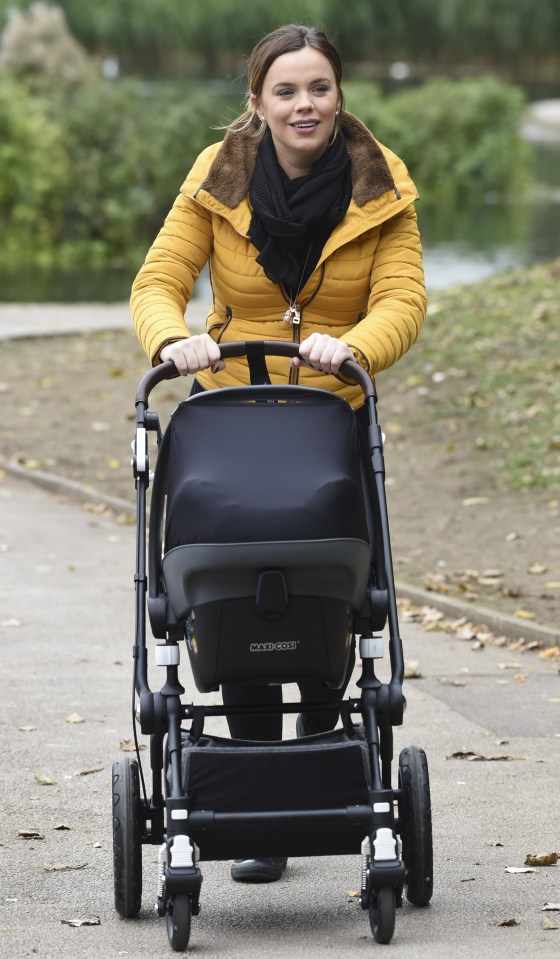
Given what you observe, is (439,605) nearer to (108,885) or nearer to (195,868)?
(108,885)

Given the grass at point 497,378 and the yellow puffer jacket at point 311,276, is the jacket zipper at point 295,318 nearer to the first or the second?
the yellow puffer jacket at point 311,276

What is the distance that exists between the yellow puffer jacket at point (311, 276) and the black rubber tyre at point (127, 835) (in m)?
1.04

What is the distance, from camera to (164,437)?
3.85 meters

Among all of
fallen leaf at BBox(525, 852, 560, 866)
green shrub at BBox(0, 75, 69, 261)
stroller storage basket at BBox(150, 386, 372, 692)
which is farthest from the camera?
green shrub at BBox(0, 75, 69, 261)

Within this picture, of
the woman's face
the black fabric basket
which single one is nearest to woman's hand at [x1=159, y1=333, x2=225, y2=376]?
the woman's face

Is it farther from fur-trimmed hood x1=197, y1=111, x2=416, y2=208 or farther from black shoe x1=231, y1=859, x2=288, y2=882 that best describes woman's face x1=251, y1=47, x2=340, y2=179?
black shoe x1=231, y1=859, x2=288, y2=882

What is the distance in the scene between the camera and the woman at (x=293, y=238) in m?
4.09

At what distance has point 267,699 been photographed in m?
4.03

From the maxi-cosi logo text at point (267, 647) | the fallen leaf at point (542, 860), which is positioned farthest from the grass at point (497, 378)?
the maxi-cosi logo text at point (267, 647)

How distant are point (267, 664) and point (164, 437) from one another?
582 mm

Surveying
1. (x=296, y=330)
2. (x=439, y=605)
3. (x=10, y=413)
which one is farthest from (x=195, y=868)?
(x=10, y=413)

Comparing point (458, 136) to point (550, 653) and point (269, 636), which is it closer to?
point (550, 653)

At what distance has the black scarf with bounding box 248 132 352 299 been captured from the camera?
410 cm

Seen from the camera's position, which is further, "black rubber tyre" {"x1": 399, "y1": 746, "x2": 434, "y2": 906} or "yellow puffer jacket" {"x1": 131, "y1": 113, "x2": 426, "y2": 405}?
"yellow puffer jacket" {"x1": 131, "y1": 113, "x2": 426, "y2": 405}
